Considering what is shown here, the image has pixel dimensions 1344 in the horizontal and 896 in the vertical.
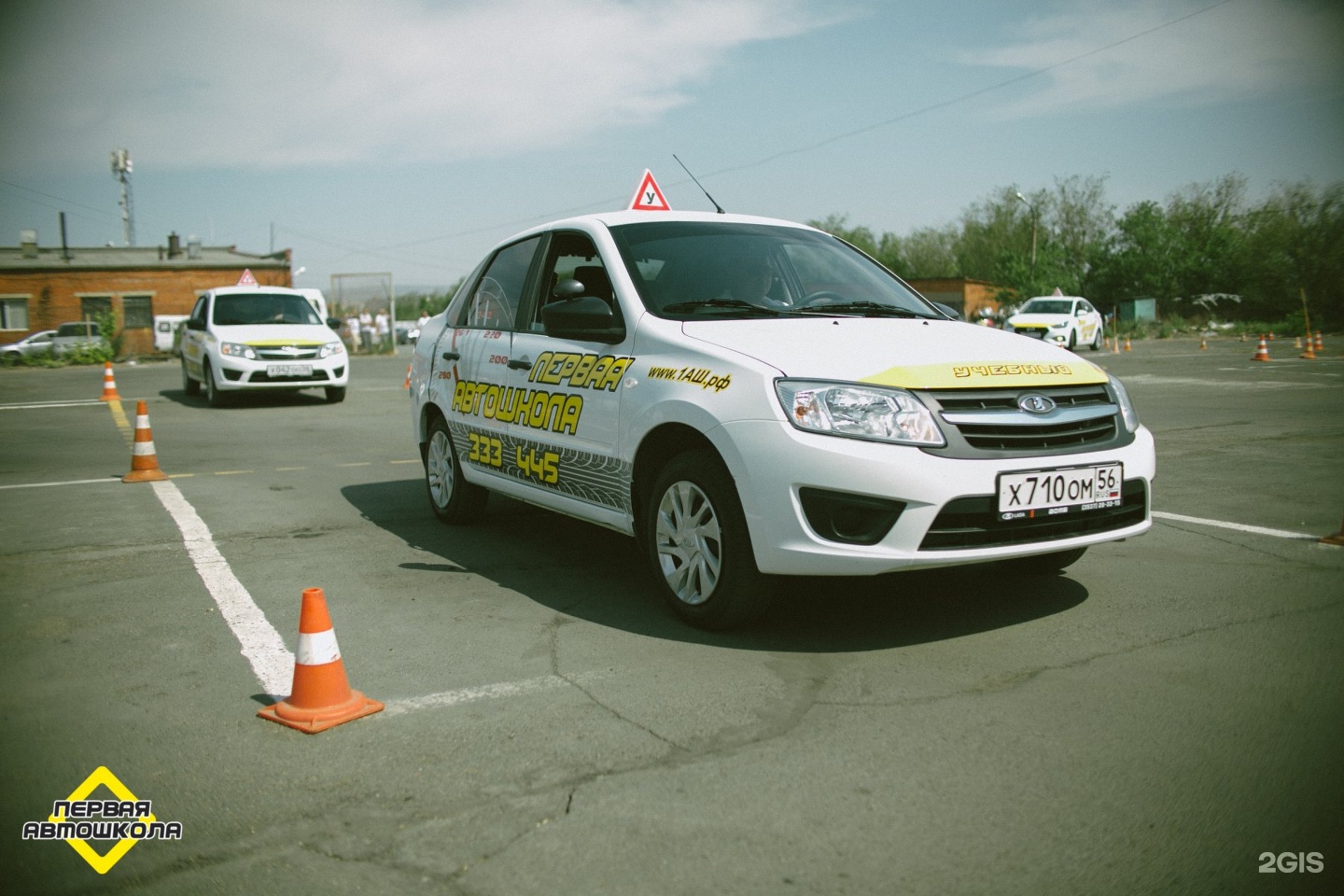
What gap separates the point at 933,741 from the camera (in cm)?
326

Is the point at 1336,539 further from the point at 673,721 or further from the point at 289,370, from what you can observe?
the point at 289,370

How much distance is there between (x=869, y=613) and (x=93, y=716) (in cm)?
303

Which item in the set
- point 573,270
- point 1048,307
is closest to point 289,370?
point 573,270

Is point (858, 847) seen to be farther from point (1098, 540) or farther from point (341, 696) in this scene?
point (1098, 540)

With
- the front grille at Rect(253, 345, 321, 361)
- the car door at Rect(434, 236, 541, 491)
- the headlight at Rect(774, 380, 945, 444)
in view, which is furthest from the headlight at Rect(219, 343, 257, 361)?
the headlight at Rect(774, 380, 945, 444)

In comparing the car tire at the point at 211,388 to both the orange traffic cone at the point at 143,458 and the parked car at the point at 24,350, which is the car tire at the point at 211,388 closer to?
the orange traffic cone at the point at 143,458

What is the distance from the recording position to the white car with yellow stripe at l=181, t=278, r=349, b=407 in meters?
16.3

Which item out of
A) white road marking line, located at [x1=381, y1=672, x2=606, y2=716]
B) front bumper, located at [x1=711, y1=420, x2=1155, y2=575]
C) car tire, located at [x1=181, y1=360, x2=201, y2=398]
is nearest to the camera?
white road marking line, located at [x1=381, y1=672, x2=606, y2=716]

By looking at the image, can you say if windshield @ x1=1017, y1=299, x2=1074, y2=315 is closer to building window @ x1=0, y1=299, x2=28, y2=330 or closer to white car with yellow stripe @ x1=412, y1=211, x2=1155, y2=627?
white car with yellow stripe @ x1=412, y1=211, x2=1155, y2=627

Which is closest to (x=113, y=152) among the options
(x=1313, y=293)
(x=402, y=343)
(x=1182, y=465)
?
(x=402, y=343)

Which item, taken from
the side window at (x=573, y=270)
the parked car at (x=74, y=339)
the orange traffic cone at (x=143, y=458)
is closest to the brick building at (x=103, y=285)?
the parked car at (x=74, y=339)

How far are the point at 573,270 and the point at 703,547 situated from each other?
77.8 inches

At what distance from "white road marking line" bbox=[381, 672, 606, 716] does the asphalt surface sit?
0.02 meters

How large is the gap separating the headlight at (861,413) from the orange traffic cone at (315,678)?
180 cm
